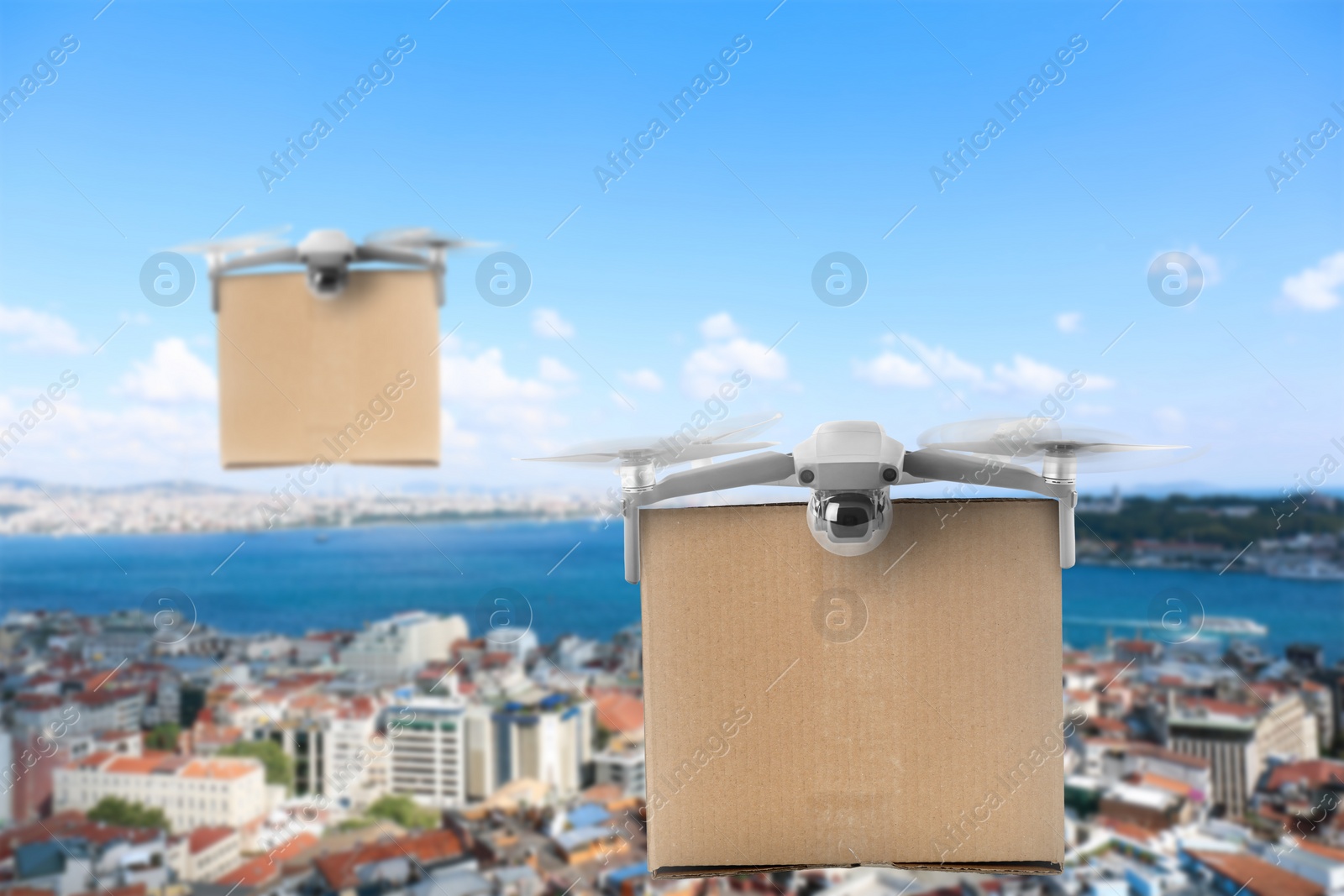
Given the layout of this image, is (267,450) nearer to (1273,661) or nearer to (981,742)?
(981,742)

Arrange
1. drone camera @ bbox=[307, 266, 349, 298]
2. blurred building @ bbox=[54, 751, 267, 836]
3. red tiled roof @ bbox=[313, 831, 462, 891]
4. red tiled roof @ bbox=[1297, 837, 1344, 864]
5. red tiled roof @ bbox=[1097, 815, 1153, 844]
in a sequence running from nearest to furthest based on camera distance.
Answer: drone camera @ bbox=[307, 266, 349, 298], red tiled roof @ bbox=[1297, 837, 1344, 864], red tiled roof @ bbox=[1097, 815, 1153, 844], red tiled roof @ bbox=[313, 831, 462, 891], blurred building @ bbox=[54, 751, 267, 836]

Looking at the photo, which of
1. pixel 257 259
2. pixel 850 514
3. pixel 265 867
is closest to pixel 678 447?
pixel 850 514

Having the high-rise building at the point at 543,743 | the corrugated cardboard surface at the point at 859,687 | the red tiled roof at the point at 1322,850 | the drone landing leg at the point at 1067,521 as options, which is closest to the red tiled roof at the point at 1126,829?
the red tiled roof at the point at 1322,850

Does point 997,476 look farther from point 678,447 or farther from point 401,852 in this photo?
point 401,852

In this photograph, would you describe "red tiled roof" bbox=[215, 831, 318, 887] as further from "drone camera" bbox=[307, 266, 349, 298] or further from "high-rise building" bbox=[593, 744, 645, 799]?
"drone camera" bbox=[307, 266, 349, 298]

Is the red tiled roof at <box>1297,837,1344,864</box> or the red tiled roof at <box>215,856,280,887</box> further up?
the red tiled roof at <box>1297,837,1344,864</box>

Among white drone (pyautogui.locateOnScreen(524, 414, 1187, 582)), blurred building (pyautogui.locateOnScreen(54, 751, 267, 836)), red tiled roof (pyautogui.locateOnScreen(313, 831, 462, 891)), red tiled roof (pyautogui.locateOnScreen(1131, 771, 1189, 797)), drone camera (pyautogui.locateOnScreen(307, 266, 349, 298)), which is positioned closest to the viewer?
white drone (pyautogui.locateOnScreen(524, 414, 1187, 582))

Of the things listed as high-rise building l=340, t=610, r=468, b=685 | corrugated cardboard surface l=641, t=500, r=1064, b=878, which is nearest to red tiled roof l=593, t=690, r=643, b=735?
high-rise building l=340, t=610, r=468, b=685
